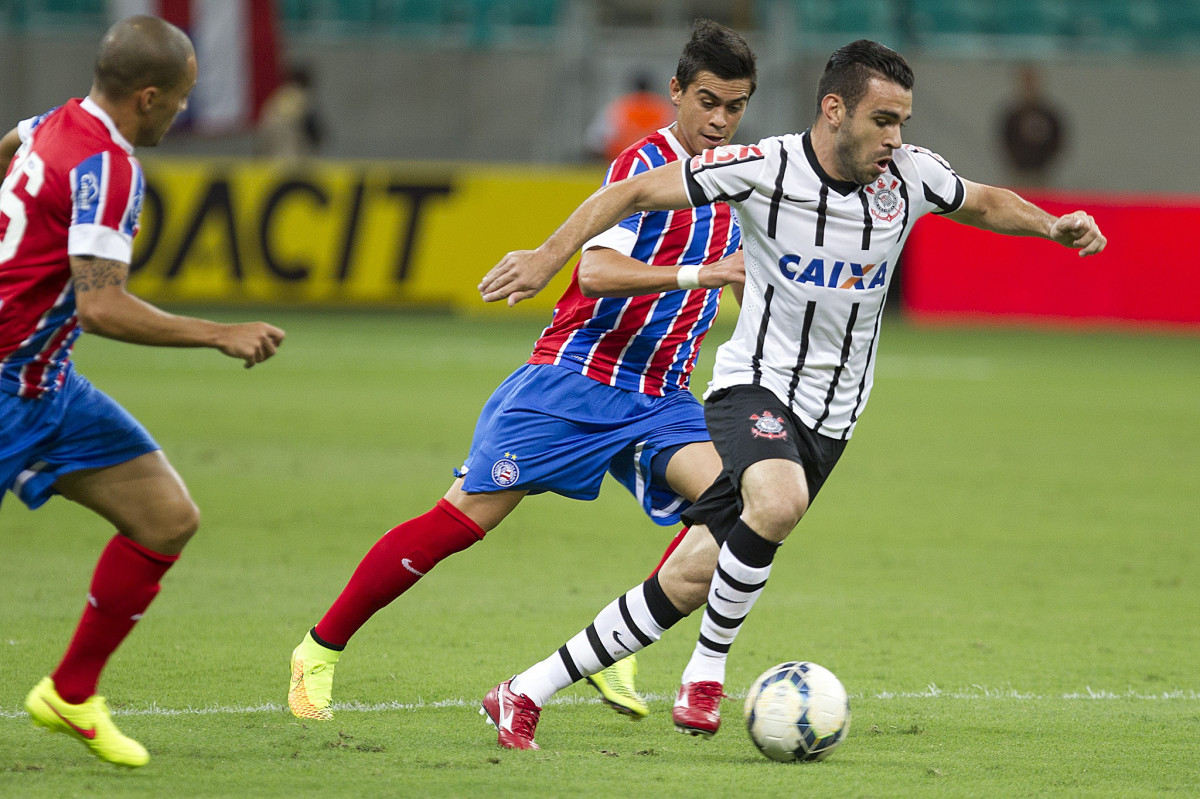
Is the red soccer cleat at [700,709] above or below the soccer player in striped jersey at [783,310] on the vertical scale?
below

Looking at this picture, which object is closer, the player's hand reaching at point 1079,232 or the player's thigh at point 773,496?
the player's thigh at point 773,496

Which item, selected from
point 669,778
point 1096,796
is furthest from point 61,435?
point 1096,796

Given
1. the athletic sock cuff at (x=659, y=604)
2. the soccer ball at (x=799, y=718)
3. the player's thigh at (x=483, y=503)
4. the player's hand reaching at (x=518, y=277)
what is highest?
the player's hand reaching at (x=518, y=277)

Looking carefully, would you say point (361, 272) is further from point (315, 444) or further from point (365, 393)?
point (315, 444)

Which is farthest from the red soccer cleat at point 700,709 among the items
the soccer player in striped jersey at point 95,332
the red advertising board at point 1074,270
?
the red advertising board at point 1074,270

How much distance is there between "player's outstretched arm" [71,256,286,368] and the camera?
3.98 metres

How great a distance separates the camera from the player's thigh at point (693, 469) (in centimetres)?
506

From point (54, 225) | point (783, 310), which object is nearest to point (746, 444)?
point (783, 310)

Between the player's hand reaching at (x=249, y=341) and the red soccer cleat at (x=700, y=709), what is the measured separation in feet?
5.34

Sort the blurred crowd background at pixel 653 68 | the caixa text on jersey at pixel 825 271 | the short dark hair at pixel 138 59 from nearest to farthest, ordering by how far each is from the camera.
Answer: the short dark hair at pixel 138 59 < the caixa text on jersey at pixel 825 271 < the blurred crowd background at pixel 653 68

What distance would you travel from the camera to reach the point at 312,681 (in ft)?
16.2

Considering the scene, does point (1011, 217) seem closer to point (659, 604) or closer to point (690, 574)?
point (690, 574)

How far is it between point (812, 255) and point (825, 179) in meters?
0.22

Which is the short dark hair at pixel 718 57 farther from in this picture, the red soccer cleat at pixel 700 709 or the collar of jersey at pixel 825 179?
the red soccer cleat at pixel 700 709
